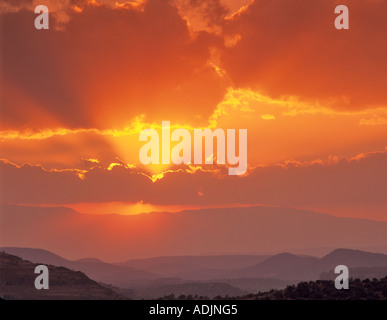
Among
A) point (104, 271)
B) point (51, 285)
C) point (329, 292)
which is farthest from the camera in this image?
point (104, 271)

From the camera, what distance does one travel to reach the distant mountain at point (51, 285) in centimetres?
6888

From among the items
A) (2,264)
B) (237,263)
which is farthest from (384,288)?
(237,263)

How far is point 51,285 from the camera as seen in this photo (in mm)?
74188

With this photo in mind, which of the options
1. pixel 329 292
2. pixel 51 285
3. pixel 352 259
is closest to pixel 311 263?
pixel 352 259

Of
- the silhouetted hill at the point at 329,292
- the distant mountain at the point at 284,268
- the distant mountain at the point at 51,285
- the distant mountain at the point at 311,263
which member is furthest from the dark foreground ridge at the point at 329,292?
the distant mountain at the point at 311,263

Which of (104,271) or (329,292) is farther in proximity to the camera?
(104,271)

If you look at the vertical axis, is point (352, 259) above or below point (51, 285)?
above

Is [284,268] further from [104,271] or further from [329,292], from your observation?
[329,292]

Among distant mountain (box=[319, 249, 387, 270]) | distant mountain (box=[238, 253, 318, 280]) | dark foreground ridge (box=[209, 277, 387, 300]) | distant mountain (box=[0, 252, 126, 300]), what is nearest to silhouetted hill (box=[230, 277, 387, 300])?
dark foreground ridge (box=[209, 277, 387, 300])

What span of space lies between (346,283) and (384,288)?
11.2 ft

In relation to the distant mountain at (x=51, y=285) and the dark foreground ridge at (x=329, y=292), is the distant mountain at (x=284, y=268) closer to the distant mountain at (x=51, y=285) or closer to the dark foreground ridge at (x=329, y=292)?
the distant mountain at (x=51, y=285)

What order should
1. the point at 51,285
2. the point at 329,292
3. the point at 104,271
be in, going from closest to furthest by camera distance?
the point at 329,292 < the point at 51,285 < the point at 104,271

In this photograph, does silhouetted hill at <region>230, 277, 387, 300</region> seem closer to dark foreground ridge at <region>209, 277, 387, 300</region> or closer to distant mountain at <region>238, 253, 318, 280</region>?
dark foreground ridge at <region>209, 277, 387, 300</region>
